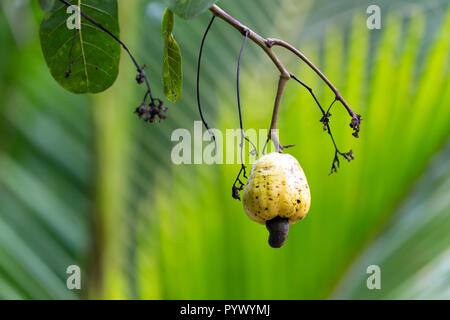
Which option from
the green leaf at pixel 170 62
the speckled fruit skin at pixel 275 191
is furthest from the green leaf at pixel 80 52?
the speckled fruit skin at pixel 275 191

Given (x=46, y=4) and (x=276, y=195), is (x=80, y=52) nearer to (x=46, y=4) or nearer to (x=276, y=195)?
(x=46, y=4)

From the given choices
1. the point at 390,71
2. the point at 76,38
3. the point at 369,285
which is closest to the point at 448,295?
the point at 369,285

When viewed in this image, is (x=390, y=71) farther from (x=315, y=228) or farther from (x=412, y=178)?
(x=315, y=228)

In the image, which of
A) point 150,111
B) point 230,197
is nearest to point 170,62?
point 150,111

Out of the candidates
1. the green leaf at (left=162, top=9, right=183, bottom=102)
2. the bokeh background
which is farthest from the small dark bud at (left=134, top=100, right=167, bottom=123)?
the bokeh background
